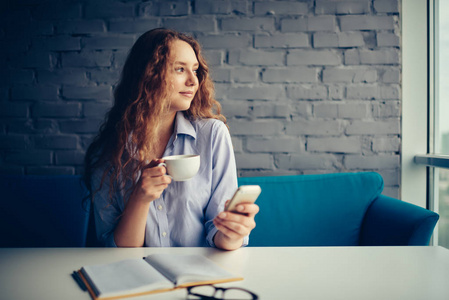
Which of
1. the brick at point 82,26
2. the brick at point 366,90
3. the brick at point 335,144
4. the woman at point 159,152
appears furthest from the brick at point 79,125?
the brick at point 366,90

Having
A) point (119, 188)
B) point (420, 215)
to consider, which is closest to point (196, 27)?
point (119, 188)

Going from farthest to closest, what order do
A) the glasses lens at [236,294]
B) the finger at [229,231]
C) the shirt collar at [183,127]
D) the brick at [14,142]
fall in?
1. the brick at [14,142]
2. the shirt collar at [183,127]
3. the finger at [229,231]
4. the glasses lens at [236,294]

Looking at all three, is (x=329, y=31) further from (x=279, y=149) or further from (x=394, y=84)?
(x=279, y=149)

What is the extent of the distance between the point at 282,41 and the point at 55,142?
4.63 feet

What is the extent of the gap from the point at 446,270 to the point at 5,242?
1869mm

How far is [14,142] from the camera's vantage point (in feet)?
6.34

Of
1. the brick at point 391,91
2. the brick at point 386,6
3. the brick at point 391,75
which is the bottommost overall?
the brick at point 391,91

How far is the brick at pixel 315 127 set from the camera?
190 cm

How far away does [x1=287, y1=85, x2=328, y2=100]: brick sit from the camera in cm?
189

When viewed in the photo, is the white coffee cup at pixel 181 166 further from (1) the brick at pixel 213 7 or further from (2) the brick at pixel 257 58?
(1) the brick at pixel 213 7

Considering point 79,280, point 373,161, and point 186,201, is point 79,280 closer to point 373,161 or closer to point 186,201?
point 186,201

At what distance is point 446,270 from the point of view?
77 centimetres

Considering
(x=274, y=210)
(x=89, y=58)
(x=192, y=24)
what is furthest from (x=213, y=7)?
(x=274, y=210)

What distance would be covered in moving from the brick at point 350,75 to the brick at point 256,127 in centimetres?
38
